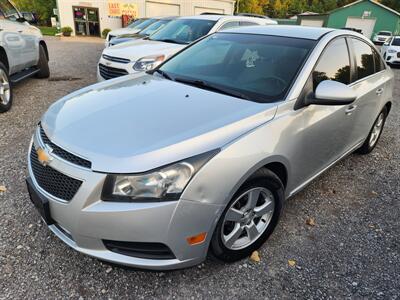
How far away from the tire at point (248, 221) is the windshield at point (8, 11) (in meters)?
5.71

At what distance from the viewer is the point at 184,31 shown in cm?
667

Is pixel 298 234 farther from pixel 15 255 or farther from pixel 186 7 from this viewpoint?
pixel 186 7

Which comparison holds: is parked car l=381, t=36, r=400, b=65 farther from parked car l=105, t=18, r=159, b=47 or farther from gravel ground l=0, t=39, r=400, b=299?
gravel ground l=0, t=39, r=400, b=299

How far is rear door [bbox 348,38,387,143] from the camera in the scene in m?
3.31

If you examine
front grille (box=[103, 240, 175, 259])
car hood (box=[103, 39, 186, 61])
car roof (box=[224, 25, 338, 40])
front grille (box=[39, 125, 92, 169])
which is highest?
car roof (box=[224, 25, 338, 40])

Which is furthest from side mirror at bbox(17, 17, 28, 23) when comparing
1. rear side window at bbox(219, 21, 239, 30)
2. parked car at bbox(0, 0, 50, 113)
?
rear side window at bbox(219, 21, 239, 30)

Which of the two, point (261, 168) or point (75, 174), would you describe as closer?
point (75, 174)

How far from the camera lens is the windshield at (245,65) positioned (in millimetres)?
2582

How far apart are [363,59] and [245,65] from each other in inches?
61.4

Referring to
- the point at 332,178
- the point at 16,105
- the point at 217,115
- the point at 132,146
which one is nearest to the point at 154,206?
the point at 132,146

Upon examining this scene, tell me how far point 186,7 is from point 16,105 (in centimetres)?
2576

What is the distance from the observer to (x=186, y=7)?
28391mm

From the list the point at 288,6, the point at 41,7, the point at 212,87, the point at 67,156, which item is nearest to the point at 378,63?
the point at 212,87

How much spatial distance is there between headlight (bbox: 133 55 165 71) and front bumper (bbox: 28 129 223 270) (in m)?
3.87
